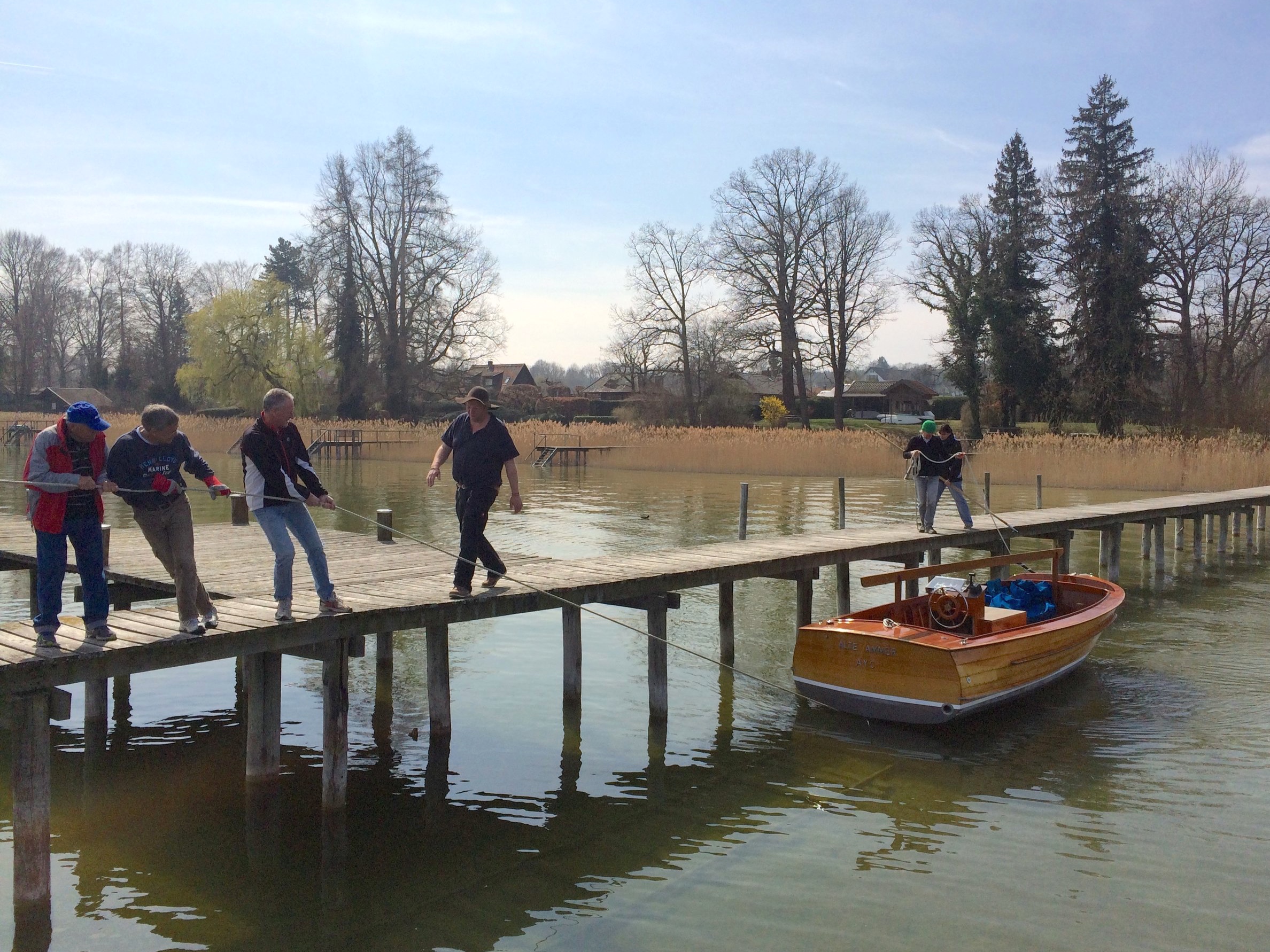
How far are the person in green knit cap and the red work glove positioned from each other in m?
9.35

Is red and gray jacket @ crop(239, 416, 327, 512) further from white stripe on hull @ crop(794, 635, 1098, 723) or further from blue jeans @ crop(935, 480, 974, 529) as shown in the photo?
blue jeans @ crop(935, 480, 974, 529)

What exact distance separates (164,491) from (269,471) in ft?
2.05

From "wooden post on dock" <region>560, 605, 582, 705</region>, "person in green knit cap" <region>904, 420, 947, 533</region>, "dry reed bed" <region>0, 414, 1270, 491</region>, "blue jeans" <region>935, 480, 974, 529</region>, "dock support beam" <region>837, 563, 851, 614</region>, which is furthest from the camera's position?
"dry reed bed" <region>0, 414, 1270, 491</region>

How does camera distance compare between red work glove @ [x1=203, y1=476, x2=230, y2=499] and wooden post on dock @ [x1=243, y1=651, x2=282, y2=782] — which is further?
wooden post on dock @ [x1=243, y1=651, x2=282, y2=782]

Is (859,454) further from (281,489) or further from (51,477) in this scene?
(51,477)

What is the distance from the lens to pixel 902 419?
7000 cm

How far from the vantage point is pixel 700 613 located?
14.5 m

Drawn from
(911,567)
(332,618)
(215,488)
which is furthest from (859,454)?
(215,488)

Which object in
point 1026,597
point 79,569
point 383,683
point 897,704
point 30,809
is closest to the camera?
point 30,809

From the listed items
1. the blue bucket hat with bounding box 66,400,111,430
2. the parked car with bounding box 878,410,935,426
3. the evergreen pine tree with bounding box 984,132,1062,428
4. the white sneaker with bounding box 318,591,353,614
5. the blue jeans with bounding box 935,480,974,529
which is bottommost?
the white sneaker with bounding box 318,591,353,614

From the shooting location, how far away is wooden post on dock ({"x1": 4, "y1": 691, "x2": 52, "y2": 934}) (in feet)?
18.7

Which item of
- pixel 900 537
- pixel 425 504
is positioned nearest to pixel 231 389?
pixel 425 504

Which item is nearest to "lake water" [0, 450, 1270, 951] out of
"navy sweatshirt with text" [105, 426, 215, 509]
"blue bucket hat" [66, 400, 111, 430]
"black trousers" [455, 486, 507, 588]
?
"black trousers" [455, 486, 507, 588]

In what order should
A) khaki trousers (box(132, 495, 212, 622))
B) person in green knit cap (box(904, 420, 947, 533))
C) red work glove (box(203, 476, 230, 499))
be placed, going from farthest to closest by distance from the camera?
person in green knit cap (box(904, 420, 947, 533))
red work glove (box(203, 476, 230, 499))
khaki trousers (box(132, 495, 212, 622))
